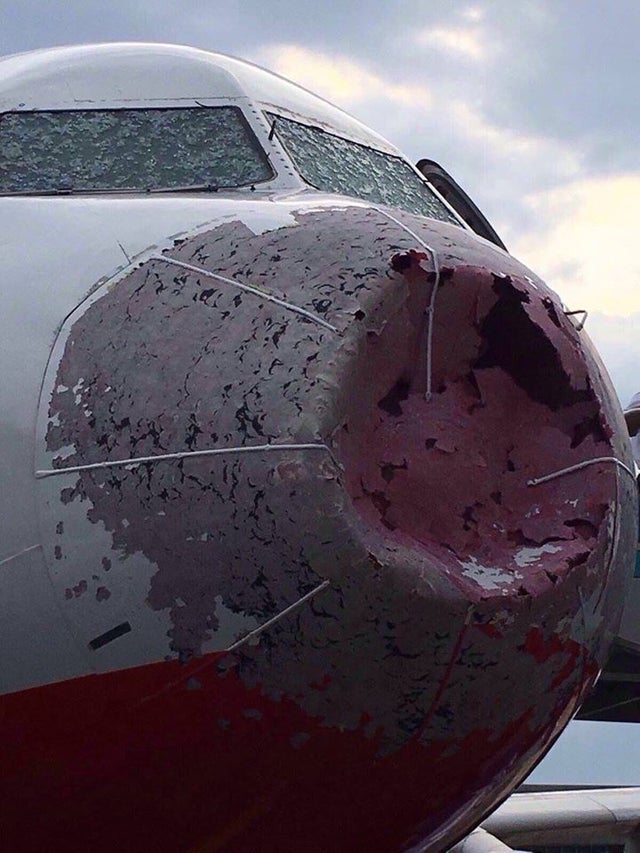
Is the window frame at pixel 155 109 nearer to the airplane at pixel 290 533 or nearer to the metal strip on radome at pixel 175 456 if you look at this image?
the airplane at pixel 290 533

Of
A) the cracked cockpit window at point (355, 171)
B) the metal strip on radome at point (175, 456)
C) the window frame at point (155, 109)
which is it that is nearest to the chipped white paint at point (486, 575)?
the metal strip on radome at point (175, 456)

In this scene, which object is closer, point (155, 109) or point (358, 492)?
point (358, 492)

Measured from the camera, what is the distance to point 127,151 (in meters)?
5.70

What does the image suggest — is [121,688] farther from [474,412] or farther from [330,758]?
[474,412]

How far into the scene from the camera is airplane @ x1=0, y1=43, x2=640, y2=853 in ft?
11.8

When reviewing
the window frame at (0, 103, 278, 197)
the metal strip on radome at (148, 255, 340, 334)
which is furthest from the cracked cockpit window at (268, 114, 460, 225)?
the metal strip on radome at (148, 255, 340, 334)

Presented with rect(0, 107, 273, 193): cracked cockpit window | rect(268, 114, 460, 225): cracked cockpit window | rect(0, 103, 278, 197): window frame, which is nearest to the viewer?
rect(0, 103, 278, 197): window frame

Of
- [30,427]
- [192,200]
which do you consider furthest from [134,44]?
[30,427]

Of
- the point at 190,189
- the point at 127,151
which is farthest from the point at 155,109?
the point at 190,189

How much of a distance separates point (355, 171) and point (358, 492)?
301 centimetres

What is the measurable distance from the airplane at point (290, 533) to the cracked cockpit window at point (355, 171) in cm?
164

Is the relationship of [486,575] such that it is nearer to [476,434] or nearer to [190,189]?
[476,434]

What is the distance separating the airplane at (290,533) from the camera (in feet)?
11.8

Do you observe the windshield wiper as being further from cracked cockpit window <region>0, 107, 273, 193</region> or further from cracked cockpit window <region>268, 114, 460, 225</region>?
cracked cockpit window <region>268, 114, 460, 225</region>
